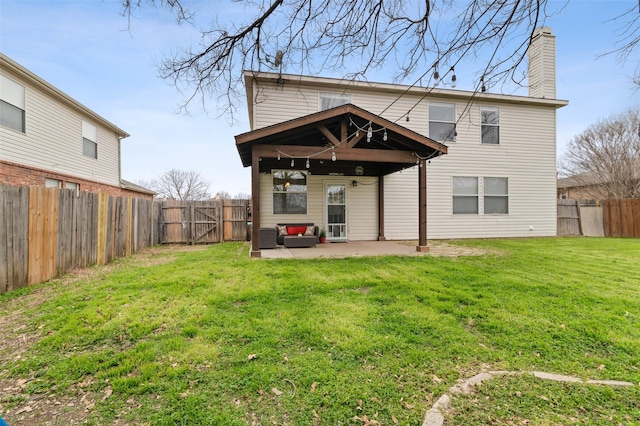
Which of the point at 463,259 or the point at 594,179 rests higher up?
the point at 594,179

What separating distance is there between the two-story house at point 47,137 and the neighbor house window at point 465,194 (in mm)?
14402

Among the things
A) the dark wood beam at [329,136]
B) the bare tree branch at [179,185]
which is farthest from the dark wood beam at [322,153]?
the bare tree branch at [179,185]

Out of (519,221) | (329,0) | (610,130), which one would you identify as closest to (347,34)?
(329,0)

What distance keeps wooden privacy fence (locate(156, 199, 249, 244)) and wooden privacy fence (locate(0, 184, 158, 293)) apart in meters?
3.08

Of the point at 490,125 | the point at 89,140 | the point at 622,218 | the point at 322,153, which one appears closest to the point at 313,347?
the point at 322,153

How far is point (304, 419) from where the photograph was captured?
74.7 inches

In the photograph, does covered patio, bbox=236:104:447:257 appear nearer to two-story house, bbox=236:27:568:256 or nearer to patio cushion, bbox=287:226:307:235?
two-story house, bbox=236:27:568:256

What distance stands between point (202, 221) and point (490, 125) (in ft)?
39.6

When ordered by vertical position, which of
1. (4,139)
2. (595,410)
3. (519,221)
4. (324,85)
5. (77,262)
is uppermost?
(324,85)

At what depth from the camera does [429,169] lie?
10.7 m

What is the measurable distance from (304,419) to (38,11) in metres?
6.54

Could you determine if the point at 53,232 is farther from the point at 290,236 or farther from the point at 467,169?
the point at 467,169

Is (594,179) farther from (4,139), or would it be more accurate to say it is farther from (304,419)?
(4,139)

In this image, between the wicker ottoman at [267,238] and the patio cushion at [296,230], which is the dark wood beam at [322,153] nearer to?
the wicker ottoman at [267,238]
